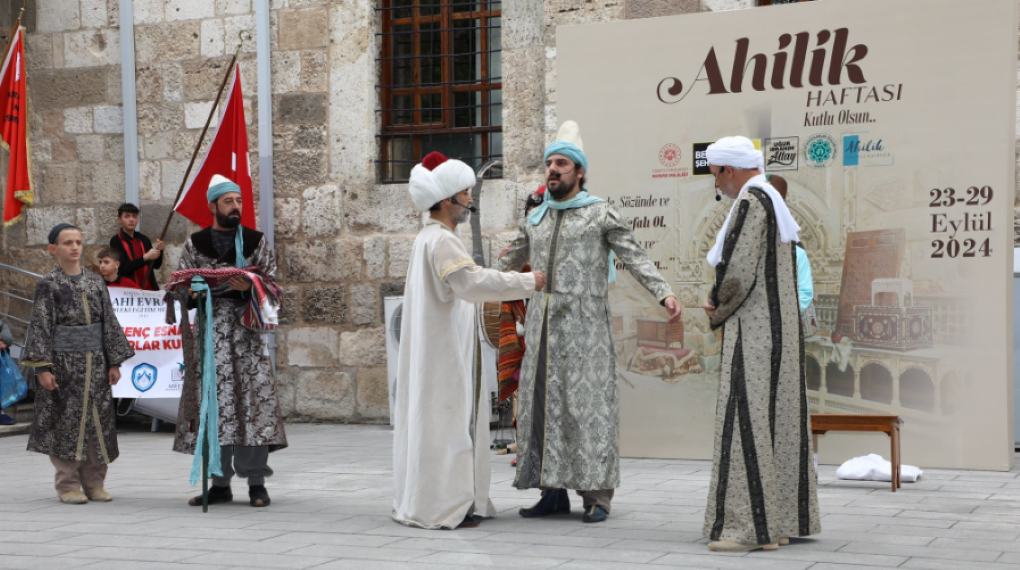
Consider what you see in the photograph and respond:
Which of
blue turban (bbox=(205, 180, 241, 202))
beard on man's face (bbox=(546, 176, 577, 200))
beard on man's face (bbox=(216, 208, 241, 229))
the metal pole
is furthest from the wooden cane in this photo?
the metal pole

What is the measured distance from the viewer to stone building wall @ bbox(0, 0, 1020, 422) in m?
9.44

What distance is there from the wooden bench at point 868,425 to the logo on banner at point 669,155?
1.86 metres

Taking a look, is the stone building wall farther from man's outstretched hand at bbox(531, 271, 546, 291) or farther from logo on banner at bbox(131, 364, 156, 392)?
man's outstretched hand at bbox(531, 271, 546, 291)

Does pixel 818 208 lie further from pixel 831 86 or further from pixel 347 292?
pixel 347 292

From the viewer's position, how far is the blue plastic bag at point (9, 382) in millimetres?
9058

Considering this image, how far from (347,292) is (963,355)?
5.01 meters

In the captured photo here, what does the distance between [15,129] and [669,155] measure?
548 cm

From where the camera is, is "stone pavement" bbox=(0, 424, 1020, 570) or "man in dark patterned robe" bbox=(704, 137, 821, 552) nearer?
"stone pavement" bbox=(0, 424, 1020, 570)

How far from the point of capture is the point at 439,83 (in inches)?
390

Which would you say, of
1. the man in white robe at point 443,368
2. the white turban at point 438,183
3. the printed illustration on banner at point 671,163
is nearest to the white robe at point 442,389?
the man in white robe at point 443,368

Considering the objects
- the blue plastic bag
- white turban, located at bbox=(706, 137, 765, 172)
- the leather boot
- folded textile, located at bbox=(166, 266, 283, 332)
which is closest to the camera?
white turban, located at bbox=(706, 137, 765, 172)

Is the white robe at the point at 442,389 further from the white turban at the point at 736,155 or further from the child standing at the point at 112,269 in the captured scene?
the child standing at the point at 112,269

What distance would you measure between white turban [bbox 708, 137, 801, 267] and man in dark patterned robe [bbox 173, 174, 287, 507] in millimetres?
2360

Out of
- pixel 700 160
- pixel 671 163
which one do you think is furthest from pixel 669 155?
pixel 700 160
